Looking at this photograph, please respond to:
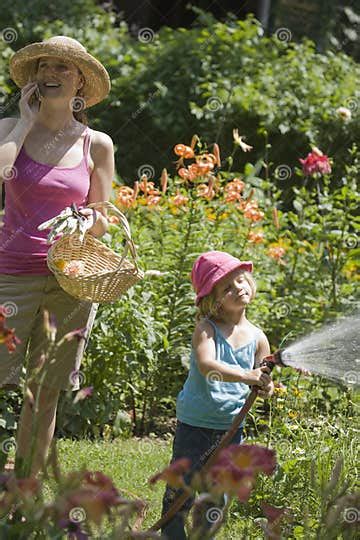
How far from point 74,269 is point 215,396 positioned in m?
0.65

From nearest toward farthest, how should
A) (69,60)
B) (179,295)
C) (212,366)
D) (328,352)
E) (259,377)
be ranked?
1. (259,377)
2. (212,366)
3. (328,352)
4. (69,60)
5. (179,295)

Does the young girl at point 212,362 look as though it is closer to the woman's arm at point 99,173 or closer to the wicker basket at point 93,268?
the wicker basket at point 93,268

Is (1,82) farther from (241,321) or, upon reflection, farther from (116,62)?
(241,321)

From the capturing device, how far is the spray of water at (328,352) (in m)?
2.54

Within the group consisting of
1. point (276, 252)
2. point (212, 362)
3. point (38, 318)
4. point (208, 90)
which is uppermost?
point (212, 362)

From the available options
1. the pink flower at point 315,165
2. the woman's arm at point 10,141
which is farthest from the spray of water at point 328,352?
the pink flower at point 315,165

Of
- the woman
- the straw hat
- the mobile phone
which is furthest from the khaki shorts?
the straw hat

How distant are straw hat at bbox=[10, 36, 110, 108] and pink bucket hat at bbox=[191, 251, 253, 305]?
887mm

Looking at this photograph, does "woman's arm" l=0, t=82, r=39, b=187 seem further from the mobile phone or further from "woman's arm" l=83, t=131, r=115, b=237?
"woman's arm" l=83, t=131, r=115, b=237

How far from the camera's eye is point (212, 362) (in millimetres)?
2889

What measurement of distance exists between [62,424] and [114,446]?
0.25 m

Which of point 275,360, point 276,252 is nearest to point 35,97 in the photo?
point 275,360

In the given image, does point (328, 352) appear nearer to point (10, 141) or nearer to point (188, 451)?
point (188, 451)

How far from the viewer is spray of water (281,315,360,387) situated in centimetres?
254
